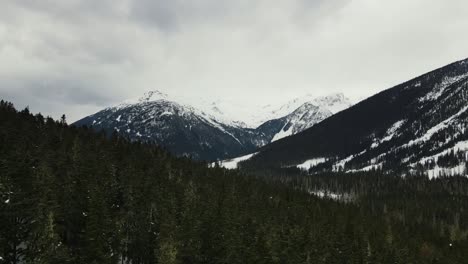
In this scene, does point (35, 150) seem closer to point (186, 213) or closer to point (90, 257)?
point (186, 213)

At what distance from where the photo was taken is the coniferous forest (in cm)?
4638

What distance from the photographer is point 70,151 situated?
349 ft

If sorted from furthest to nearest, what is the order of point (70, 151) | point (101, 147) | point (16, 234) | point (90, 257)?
point (101, 147) → point (70, 151) → point (90, 257) → point (16, 234)

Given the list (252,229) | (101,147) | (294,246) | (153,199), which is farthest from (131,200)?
(101,147)

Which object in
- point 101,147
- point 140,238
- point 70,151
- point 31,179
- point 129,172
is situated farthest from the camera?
point 101,147

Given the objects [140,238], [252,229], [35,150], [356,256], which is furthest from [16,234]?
[356,256]

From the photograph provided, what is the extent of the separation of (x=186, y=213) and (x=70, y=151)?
41549 mm

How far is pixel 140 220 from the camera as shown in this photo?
259 feet

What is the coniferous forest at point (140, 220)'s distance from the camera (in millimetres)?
46375

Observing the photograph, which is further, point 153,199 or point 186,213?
point 153,199

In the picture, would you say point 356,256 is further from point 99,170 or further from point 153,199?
point 99,170

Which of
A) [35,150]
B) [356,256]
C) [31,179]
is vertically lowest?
[356,256]

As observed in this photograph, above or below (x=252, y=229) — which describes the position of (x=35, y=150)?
above

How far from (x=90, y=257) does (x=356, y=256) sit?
196 feet
